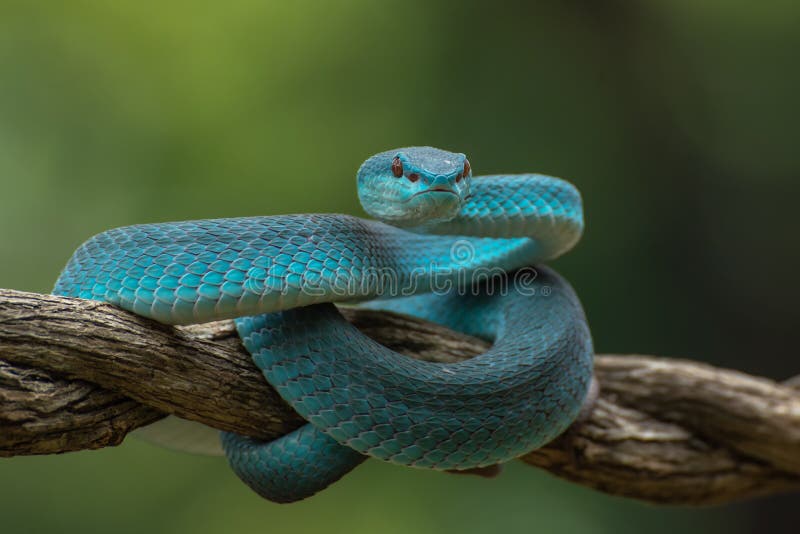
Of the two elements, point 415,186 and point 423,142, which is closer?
point 415,186

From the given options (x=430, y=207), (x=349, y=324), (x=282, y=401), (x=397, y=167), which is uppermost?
(x=397, y=167)

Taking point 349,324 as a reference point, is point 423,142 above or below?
above

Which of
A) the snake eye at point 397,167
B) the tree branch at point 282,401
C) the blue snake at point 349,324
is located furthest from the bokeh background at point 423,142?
the snake eye at point 397,167

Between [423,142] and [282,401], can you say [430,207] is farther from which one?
[423,142]

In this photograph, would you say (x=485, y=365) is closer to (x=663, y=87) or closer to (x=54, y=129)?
(x=54, y=129)

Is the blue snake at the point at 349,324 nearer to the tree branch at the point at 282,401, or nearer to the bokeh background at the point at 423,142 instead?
the tree branch at the point at 282,401

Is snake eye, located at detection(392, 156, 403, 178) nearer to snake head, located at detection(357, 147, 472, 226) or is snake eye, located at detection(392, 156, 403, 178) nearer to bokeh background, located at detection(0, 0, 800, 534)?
snake head, located at detection(357, 147, 472, 226)

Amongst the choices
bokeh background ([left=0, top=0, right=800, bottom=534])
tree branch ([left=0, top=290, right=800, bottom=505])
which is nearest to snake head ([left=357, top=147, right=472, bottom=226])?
tree branch ([left=0, top=290, right=800, bottom=505])

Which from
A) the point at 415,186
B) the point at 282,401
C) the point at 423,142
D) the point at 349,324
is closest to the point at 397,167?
the point at 415,186
